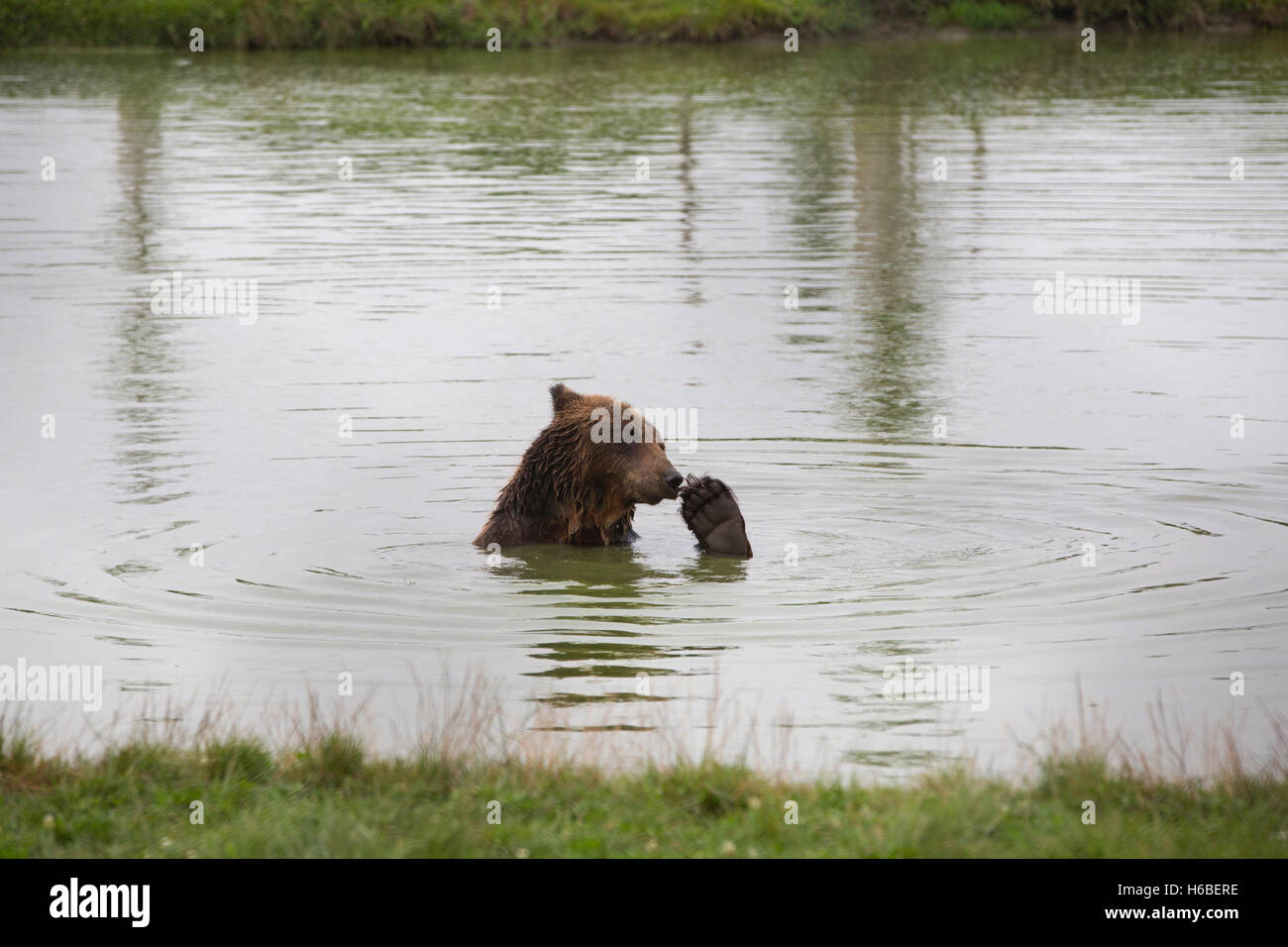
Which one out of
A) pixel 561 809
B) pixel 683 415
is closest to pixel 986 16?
pixel 683 415

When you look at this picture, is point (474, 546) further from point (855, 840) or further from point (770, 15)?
point (770, 15)

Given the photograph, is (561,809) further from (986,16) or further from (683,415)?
(986,16)

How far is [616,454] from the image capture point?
36.7ft

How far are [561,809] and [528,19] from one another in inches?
2223

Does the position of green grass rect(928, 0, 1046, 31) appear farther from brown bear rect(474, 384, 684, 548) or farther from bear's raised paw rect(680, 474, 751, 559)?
bear's raised paw rect(680, 474, 751, 559)

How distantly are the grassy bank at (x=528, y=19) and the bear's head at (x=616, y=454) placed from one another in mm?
50532

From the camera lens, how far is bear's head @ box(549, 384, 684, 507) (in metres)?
11.1

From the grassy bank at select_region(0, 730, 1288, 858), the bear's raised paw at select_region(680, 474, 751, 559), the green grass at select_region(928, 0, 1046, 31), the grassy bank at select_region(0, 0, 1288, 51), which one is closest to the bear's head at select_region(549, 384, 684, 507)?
the bear's raised paw at select_region(680, 474, 751, 559)

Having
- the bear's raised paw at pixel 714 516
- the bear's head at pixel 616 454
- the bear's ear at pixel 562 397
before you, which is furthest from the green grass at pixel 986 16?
the bear's raised paw at pixel 714 516

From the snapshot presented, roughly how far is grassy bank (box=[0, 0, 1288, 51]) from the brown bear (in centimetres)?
5031

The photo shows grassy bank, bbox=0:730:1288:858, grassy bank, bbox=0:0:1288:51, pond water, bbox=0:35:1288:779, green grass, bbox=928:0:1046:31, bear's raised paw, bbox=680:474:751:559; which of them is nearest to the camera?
grassy bank, bbox=0:730:1288:858

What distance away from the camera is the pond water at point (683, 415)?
360 inches

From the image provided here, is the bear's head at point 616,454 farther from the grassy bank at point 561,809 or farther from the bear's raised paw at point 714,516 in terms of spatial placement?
the grassy bank at point 561,809
